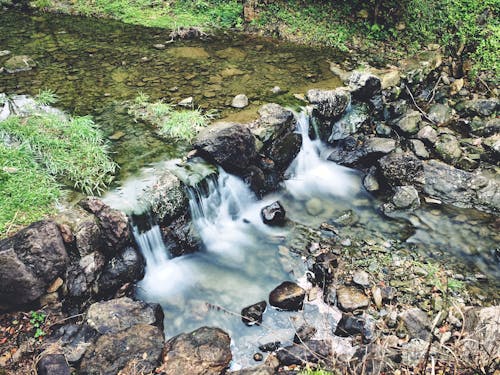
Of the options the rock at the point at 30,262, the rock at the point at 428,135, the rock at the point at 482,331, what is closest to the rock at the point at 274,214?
the rock at the point at 482,331

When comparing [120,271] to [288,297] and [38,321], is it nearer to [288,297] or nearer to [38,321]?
[38,321]

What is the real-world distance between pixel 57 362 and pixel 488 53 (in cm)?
951

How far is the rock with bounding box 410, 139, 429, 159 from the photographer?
6.98m

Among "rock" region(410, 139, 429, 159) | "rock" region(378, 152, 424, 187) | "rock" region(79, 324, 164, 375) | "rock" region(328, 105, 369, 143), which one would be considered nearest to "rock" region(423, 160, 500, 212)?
"rock" region(378, 152, 424, 187)

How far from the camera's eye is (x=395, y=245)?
5625mm

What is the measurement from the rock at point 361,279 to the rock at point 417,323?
584 mm

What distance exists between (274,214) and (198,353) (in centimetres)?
258

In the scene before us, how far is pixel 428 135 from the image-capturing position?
7152 millimetres

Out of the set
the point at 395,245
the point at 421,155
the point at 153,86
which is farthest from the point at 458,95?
the point at 153,86

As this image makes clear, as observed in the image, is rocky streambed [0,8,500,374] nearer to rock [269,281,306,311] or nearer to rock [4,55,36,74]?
rock [269,281,306,311]

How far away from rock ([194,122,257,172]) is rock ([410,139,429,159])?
10.1ft

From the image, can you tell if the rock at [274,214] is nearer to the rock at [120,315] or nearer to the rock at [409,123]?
the rock at [120,315]

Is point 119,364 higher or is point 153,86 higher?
point 153,86

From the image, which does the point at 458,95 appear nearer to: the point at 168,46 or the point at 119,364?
the point at 168,46
